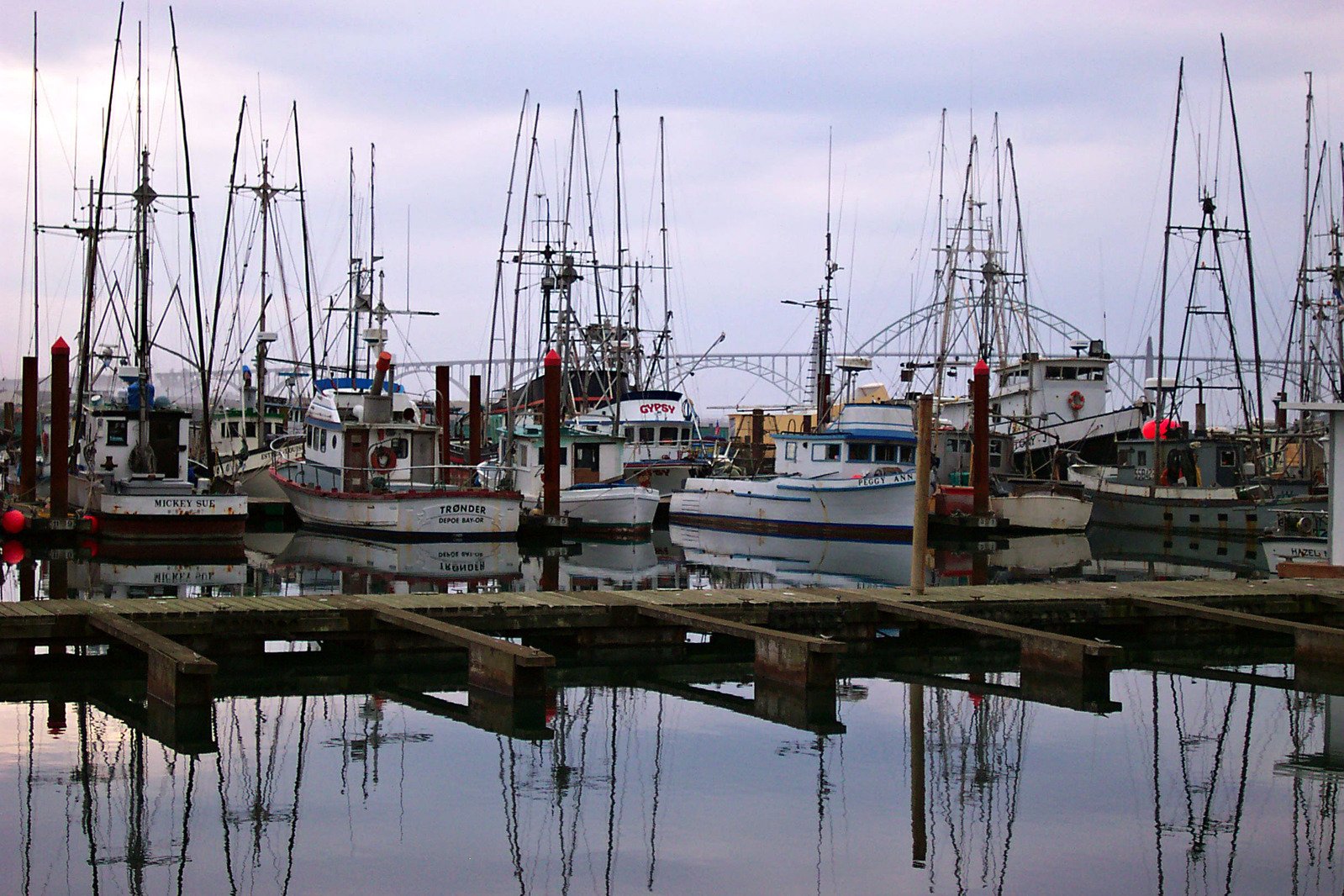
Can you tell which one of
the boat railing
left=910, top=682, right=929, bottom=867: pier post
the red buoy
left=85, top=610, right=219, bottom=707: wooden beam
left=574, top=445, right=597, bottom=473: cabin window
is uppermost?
left=574, top=445, right=597, bottom=473: cabin window

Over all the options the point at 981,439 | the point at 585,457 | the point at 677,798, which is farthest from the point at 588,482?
the point at 677,798

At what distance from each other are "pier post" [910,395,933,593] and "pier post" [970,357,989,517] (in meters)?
20.1

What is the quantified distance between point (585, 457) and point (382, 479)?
266 inches

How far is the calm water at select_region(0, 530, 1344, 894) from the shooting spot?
9.87 m

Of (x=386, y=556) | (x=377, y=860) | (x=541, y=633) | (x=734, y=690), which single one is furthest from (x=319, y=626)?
(x=386, y=556)

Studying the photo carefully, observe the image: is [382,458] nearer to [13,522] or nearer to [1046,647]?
[13,522]

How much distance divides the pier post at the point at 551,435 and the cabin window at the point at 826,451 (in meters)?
6.71

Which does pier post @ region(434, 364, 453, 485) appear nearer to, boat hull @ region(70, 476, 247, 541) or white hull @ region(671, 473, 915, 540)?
boat hull @ region(70, 476, 247, 541)

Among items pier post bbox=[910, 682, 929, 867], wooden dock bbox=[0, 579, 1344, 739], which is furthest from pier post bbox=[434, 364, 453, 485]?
pier post bbox=[910, 682, 929, 867]

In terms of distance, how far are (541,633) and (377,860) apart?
749 cm

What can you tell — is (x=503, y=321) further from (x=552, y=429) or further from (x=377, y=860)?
(x=377, y=860)

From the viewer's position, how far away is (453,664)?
53.9 ft

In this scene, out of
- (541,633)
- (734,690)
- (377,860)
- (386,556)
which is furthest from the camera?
(386,556)

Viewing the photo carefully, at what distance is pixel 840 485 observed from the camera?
1471 inches
